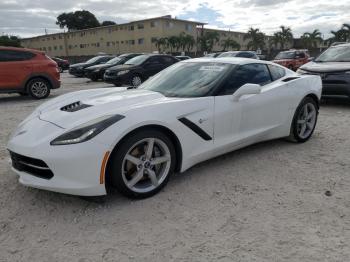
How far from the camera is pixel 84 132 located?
2922 mm

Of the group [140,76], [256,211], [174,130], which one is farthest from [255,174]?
[140,76]

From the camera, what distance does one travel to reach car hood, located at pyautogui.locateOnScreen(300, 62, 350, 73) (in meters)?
7.75

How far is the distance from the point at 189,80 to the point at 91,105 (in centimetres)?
124

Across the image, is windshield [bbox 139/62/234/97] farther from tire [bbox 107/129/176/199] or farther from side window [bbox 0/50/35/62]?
side window [bbox 0/50/35/62]

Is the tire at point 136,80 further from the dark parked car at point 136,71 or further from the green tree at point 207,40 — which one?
the green tree at point 207,40

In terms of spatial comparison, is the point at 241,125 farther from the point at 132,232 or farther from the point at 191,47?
the point at 191,47

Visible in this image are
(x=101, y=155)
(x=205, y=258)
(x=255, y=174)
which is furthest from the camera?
(x=255, y=174)

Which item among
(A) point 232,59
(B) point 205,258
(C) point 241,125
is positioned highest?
(A) point 232,59

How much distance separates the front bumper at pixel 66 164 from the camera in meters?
2.82

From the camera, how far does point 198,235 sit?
8.76 ft

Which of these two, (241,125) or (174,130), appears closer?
(174,130)

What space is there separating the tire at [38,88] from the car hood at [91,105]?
687 cm

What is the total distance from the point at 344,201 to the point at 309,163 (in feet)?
3.46

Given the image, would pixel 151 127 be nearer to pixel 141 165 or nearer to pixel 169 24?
pixel 141 165
